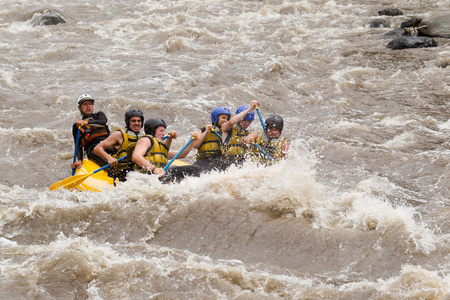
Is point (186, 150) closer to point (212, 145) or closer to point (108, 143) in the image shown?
point (212, 145)

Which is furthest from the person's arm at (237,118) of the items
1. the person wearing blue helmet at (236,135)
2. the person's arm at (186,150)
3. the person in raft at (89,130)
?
the person in raft at (89,130)

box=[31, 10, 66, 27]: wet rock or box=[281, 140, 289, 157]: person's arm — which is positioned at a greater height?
box=[31, 10, 66, 27]: wet rock

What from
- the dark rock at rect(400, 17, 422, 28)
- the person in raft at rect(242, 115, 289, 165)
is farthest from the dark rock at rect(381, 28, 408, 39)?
the person in raft at rect(242, 115, 289, 165)

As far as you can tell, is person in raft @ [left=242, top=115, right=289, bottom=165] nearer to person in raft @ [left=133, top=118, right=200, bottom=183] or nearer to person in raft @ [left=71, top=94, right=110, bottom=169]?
person in raft @ [left=133, top=118, right=200, bottom=183]

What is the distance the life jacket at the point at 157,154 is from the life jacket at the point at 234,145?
2.83ft

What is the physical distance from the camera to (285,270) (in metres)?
5.27

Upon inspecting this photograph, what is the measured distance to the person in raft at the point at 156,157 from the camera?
6980 mm

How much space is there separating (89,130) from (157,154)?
1.49 metres

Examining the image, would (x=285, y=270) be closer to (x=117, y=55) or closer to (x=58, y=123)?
(x=58, y=123)

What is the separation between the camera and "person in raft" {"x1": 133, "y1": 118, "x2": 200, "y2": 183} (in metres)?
6.98

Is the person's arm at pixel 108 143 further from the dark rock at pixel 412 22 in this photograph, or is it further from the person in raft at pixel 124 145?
the dark rock at pixel 412 22

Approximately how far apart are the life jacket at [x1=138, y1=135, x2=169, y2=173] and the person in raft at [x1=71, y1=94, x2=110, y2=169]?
1.10 meters

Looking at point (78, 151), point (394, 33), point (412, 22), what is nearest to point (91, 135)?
point (78, 151)

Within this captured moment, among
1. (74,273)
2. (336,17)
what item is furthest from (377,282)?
(336,17)
